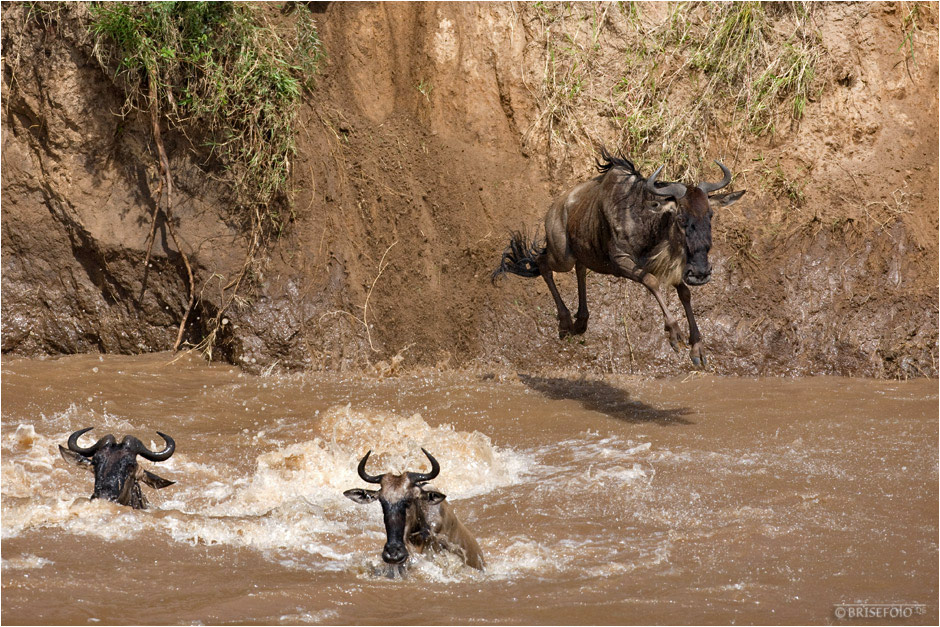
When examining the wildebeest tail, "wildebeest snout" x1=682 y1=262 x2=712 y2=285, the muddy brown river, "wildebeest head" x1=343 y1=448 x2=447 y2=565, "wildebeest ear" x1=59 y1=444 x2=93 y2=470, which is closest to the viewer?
the muddy brown river

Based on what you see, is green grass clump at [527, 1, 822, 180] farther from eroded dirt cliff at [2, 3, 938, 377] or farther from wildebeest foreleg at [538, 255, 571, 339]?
wildebeest foreleg at [538, 255, 571, 339]

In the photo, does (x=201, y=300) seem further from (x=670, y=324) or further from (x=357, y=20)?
(x=670, y=324)

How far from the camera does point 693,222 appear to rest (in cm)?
785

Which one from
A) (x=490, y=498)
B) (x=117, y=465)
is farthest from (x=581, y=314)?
(x=117, y=465)

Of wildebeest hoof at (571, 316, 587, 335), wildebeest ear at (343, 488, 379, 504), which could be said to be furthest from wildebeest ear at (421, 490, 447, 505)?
wildebeest hoof at (571, 316, 587, 335)

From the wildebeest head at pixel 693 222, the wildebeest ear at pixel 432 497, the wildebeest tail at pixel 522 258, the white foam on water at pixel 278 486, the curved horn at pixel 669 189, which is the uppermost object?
the curved horn at pixel 669 189

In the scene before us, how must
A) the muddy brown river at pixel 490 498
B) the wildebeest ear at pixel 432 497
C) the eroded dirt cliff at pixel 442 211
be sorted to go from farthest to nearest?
the eroded dirt cliff at pixel 442 211 < the wildebeest ear at pixel 432 497 < the muddy brown river at pixel 490 498

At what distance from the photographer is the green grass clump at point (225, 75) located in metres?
10.4

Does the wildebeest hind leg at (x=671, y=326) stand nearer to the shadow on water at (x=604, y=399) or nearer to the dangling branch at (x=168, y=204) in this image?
the shadow on water at (x=604, y=399)

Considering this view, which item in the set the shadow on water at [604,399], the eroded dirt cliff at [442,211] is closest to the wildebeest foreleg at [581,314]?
the shadow on water at [604,399]

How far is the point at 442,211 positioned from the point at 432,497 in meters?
6.59

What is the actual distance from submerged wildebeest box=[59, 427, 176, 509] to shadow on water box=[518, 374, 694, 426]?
13.7 ft

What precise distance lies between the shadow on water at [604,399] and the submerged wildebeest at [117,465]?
417cm

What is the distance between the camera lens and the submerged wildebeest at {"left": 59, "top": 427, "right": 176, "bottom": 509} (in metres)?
5.88
